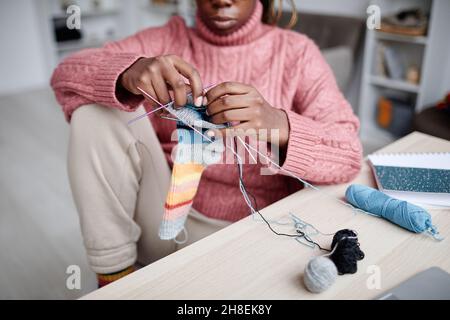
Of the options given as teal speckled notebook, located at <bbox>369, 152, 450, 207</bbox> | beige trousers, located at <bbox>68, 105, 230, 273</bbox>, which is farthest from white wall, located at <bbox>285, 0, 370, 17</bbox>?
beige trousers, located at <bbox>68, 105, 230, 273</bbox>

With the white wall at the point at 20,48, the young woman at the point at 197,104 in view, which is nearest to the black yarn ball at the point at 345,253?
the young woman at the point at 197,104

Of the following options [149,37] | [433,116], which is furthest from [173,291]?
[433,116]

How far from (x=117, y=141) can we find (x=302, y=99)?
460 millimetres

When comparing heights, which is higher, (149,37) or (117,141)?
(149,37)

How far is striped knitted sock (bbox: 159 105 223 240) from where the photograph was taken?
78cm

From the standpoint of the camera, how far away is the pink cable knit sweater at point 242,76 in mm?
953

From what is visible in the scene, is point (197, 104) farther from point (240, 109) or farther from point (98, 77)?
point (98, 77)

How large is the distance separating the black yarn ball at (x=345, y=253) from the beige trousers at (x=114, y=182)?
0.47m

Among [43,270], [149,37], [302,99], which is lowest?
[43,270]

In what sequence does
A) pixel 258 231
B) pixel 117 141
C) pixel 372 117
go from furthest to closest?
pixel 372 117, pixel 117 141, pixel 258 231

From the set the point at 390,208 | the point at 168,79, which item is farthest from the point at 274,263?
the point at 168,79

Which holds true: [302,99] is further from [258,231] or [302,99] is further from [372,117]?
[372,117]

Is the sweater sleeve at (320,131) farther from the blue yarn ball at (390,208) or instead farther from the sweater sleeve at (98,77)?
the sweater sleeve at (98,77)

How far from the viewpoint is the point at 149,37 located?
3.75ft
